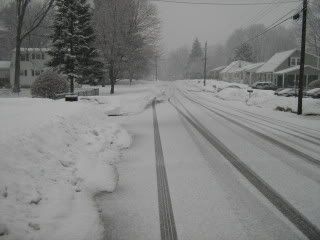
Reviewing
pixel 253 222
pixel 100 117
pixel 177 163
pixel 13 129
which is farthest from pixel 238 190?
pixel 100 117

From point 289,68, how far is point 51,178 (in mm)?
58629

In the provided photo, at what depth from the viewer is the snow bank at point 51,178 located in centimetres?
510

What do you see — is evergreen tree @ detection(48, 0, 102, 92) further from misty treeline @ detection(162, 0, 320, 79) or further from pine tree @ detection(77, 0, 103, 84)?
misty treeline @ detection(162, 0, 320, 79)

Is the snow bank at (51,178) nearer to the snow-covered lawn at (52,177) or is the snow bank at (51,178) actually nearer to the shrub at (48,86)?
the snow-covered lawn at (52,177)

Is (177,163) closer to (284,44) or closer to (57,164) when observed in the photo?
(57,164)

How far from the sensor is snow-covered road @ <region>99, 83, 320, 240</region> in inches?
211

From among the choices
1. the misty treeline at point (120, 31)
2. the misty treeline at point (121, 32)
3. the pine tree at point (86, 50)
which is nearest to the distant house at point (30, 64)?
the misty treeline at point (120, 31)

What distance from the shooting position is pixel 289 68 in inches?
2341

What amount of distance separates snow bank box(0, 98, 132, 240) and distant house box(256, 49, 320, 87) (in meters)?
53.2

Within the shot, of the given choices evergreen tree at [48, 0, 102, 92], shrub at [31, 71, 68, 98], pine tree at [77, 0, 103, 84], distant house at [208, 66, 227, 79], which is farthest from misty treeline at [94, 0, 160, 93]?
distant house at [208, 66, 227, 79]

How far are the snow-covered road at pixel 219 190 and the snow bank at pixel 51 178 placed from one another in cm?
40

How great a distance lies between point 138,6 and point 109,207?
40.8 metres

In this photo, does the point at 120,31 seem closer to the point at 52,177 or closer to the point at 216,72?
the point at 52,177

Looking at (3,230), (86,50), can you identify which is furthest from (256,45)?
(3,230)
